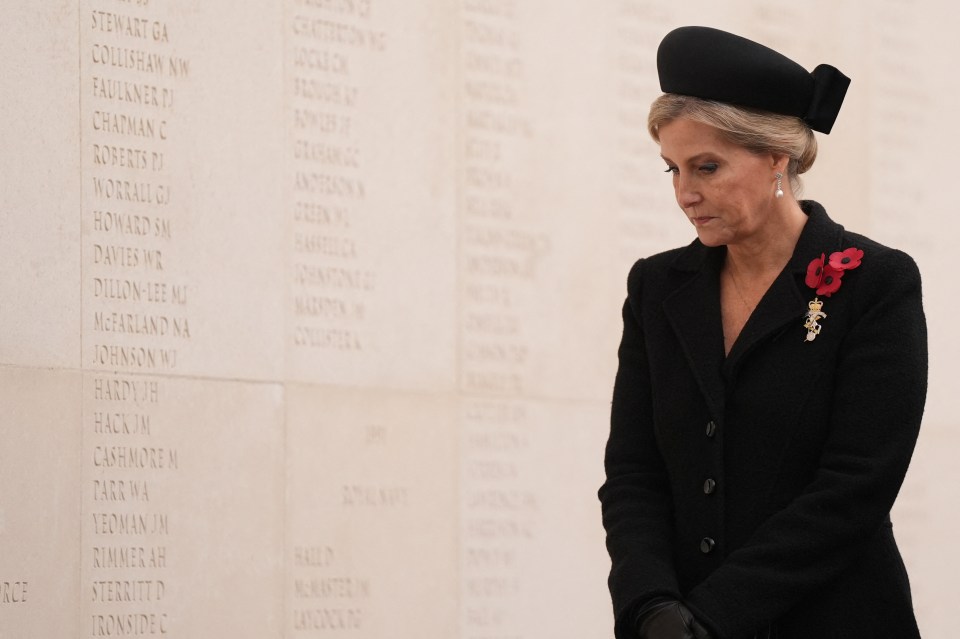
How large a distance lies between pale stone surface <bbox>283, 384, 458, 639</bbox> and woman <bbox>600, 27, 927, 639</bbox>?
1.52 m

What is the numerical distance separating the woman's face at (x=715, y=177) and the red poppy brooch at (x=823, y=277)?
0.36 feet

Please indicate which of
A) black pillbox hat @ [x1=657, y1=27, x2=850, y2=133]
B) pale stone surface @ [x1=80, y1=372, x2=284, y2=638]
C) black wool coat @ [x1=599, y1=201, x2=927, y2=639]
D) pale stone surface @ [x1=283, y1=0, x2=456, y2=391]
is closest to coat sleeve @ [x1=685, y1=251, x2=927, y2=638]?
black wool coat @ [x1=599, y1=201, x2=927, y2=639]

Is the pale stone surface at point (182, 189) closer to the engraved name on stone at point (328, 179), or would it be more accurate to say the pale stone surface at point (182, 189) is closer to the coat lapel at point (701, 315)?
the engraved name on stone at point (328, 179)

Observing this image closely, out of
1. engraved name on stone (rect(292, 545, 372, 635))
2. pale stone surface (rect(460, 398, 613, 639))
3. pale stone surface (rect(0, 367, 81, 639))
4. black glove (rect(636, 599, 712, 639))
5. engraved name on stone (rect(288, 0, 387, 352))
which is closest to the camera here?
black glove (rect(636, 599, 712, 639))

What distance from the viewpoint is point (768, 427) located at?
205 cm

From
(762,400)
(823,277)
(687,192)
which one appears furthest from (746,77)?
(762,400)

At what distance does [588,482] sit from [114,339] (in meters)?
1.42

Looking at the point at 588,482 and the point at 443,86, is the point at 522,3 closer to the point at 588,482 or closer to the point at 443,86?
the point at 443,86

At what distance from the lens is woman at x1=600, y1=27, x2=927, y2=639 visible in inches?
78.0

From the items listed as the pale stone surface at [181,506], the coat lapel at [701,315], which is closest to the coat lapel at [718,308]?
the coat lapel at [701,315]

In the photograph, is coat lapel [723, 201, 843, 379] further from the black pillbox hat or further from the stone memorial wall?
the stone memorial wall

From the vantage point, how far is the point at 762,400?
206cm

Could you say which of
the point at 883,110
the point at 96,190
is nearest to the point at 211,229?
the point at 96,190

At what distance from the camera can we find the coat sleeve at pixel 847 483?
1.96m
